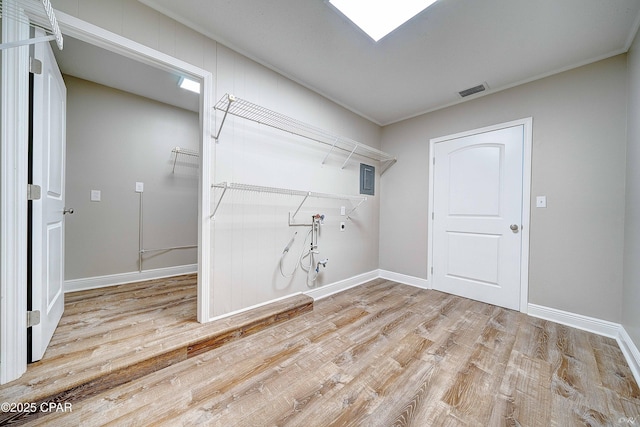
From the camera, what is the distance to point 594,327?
2.01 metres

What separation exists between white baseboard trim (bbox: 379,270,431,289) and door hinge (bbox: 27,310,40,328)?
346 centimetres

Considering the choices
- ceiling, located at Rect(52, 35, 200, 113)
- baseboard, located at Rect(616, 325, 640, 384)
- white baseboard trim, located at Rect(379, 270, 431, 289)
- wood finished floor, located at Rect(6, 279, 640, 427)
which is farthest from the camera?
white baseboard trim, located at Rect(379, 270, 431, 289)

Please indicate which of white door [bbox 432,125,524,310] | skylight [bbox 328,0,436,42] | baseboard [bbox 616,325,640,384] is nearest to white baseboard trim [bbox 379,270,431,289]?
white door [bbox 432,125,524,310]

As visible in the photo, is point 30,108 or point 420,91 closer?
point 30,108

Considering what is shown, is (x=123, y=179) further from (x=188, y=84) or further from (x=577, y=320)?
(x=577, y=320)

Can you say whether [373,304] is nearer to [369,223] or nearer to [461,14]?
[369,223]

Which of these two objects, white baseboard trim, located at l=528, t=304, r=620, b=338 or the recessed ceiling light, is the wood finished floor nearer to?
white baseboard trim, located at l=528, t=304, r=620, b=338

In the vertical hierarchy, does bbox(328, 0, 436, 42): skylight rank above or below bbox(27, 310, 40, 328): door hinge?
above

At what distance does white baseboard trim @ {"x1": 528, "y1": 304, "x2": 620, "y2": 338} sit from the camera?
1946 mm

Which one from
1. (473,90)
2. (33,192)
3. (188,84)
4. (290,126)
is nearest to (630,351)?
(473,90)

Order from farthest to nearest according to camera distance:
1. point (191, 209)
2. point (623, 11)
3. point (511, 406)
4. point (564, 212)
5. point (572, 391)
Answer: point (191, 209) < point (564, 212) < point (623, 11) < point (572, 391) < point (511, 406)

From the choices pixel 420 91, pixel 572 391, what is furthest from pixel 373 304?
pixel 420 91

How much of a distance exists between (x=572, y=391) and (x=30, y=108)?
354 cm

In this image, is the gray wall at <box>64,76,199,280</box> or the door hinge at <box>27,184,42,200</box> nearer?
the door hinge at <box>27,184,42,200</box>
